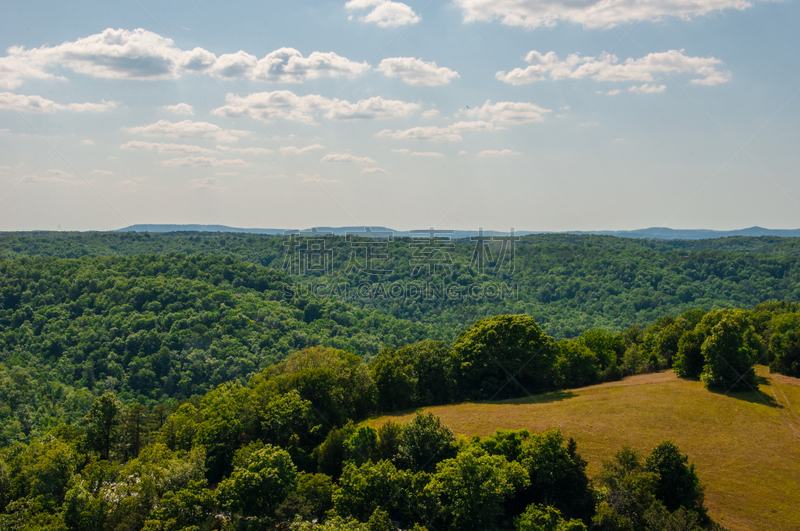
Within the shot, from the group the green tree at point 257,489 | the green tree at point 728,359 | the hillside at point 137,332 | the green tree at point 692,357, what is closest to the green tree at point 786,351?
the green tree at point 728,359

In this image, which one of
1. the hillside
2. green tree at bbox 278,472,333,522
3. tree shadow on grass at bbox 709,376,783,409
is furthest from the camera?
the hillside

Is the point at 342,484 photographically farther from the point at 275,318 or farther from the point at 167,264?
the point at 167,264

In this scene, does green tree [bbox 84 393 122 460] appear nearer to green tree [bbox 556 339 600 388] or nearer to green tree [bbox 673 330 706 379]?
green tree [bbox 556 339 600 388]

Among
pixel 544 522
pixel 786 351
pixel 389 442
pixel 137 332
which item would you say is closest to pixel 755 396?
pixel 786 351

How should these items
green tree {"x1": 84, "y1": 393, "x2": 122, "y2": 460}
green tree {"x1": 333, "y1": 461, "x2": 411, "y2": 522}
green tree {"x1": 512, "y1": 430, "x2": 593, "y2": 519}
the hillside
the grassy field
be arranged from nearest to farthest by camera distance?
the grassy field → green tree {"x1": 333, "y1": 461, "x2": 411, "y2": 522} → green tree {"x1": 512, "y1": 430, "x2": 593, "y2": 519} → green tree {"x1": 84, "y1": 393, "x2": 122, "y2": 460} → the hillside

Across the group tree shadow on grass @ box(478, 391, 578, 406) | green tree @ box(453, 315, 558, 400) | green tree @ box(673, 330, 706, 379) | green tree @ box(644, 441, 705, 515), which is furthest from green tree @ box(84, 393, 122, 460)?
green tree @ box(673, 330, 706, 379)

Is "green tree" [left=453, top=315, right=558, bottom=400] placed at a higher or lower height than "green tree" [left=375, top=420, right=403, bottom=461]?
higher

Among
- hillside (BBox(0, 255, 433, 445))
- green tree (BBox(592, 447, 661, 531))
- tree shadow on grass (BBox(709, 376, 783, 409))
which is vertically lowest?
hillside (BBox(0, 255, 433, 445))
